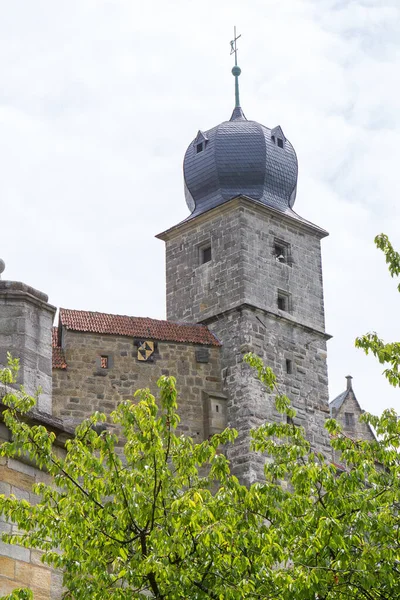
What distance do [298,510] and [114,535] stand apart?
5.73 feet

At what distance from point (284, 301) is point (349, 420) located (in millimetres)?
14735

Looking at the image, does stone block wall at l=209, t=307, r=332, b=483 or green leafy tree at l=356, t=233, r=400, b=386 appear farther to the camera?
stone block wall at l=209, t=307, r=332, b=483

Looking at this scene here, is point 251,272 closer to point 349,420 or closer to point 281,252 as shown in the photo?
point 281,252

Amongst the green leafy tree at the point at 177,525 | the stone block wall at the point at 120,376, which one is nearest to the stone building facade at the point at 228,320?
the stone block wall at the point at 120,376

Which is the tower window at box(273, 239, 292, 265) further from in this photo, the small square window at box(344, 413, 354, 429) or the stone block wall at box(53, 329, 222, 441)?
the small square window at box(344, 413, 354, 429)

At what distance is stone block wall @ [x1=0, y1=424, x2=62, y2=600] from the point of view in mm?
10203

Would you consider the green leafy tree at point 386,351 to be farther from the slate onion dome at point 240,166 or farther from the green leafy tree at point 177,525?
the slate onion dome at point 240,166

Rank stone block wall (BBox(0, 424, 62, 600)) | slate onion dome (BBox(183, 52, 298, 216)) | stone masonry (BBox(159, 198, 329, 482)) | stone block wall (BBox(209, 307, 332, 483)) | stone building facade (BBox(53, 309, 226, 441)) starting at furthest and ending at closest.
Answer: slate onion dome (BBox(183, 52, 298, 216)) < stone masonry (BBox(159, 198, 329, 482)) < stone block wall (BBox(209, 307, 332, 483)) < stone building facade (BBox(53, 309, 226, 441)) < stone block wall (BBox(0, 424, 62, 600))

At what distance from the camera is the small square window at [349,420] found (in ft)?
153

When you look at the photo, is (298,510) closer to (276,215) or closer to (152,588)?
(152,588)

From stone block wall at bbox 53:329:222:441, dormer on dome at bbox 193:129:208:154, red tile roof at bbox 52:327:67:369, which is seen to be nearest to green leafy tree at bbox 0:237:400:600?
stone block wall at bbox 53:329:222:441

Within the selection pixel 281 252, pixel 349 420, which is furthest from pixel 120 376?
pixel 349 420

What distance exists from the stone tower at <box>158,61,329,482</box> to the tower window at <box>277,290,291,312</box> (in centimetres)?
2

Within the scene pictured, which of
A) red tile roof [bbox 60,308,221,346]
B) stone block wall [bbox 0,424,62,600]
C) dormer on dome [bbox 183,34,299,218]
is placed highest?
dormer on dome [bbox 183,34,299,218]
